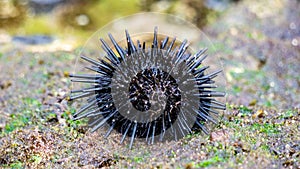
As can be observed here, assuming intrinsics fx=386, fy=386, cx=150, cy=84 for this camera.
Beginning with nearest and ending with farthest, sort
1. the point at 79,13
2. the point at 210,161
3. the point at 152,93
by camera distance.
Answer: the point at 210,161, the point at 152,93, the point at 79,13

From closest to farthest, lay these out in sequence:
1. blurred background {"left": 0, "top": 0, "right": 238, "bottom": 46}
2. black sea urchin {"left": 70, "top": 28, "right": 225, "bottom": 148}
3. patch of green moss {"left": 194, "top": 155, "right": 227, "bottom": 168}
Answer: patch of green moss {"left": 194, "top": 155, "right": 227, "bottom": 168} < black sea urchin {"left": 70, "top": 28, "right": 225, "bottom": 148} < blurred background {"left": 0, "top": 0, "right": 238, "bottom": 46}

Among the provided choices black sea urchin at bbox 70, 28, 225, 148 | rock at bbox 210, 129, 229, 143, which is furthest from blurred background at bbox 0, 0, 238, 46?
rock at bbox 210, 129, 229, 143

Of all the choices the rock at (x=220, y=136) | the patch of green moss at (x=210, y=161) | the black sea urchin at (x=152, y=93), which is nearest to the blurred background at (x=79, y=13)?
the black sea urchin at (x=152, y=93)

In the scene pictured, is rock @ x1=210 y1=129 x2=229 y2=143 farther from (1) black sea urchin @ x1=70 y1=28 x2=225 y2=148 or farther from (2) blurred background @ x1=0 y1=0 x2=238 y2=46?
(2) blurred background @ x1=0 y1=0 x2=238 y2=46

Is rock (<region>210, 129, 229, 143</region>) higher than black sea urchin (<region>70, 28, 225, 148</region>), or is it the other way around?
black sea urchin (<region>70, 28, 225, 148</region>)

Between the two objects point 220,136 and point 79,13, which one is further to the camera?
point 79,13

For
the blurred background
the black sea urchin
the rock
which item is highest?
the blurred background

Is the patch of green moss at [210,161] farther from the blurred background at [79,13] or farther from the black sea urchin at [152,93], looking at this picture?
the blurred background at [79,13]

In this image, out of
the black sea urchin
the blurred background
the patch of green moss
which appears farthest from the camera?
the blurred background

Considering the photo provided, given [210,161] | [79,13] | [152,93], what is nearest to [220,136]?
[210,161]

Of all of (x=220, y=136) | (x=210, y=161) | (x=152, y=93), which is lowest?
(x=210, y=161)

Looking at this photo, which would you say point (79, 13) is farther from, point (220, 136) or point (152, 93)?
point (220, 136)
